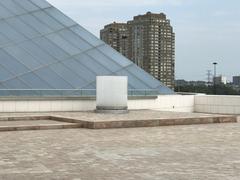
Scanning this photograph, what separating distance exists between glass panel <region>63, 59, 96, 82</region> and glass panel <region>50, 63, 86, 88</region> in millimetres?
235

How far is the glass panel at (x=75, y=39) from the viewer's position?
21875 mm

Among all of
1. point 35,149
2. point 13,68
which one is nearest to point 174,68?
point 13,68

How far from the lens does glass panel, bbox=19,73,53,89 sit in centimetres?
1841

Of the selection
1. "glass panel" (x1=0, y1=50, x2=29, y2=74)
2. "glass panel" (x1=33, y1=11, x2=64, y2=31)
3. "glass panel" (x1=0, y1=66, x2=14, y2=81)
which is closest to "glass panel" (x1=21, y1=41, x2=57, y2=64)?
"glass panel" (x1=0, y1=50, x2=29, y2=74)

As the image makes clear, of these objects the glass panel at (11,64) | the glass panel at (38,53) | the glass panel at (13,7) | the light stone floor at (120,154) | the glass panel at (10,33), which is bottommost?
the light stone floor at (120,154)

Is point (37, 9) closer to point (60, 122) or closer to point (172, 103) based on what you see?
point (172, 103)

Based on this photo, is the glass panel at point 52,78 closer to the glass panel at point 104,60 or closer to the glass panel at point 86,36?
the glass panel at point 104,60

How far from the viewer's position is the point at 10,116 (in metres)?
15.6

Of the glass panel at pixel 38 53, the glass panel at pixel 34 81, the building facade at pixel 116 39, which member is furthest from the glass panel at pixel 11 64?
the building facade at pixel 116 39

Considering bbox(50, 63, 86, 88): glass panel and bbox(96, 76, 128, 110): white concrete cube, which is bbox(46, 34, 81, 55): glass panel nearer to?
bbox(50, 63, 86, 88): glass panel

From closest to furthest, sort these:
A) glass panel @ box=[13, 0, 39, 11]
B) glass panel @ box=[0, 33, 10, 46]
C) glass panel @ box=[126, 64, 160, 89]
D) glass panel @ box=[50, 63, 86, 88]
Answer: glass panel @ box=[50, 63, 86, 88]
glass panel @ box=[0, 33, 10, 46]
glass panel @ box=[126, 64, 160, 89]
glass panel @ box=[13, 0, 39, 11]

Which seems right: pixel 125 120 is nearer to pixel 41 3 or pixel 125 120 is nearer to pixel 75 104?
pixel 75 104

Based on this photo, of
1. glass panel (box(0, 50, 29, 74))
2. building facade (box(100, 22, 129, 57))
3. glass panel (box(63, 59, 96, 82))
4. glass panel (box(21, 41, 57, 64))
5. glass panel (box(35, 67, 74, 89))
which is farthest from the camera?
building facade (box(100, 22, 129, 57))

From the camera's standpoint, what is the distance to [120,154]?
9.40m
